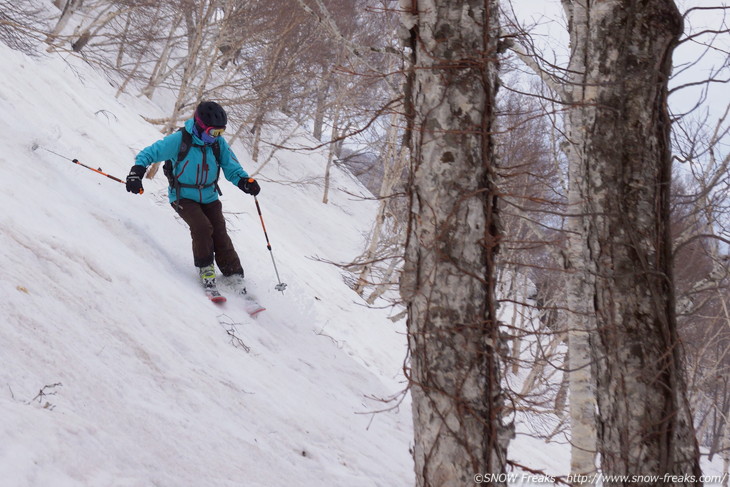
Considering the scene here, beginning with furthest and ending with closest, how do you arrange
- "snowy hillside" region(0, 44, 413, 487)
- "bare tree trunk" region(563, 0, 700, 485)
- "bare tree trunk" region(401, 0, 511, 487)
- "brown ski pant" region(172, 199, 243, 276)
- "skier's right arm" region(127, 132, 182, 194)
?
"brown ski pant" region(172, 199, 243, 276) < "skier's right arm" region(127, 132, 182, 194) < "bare tree trunk" region(563, 0, 700, 485) < "snowy hillside" region(0, 44, 413, 487) < "bare tree trunk" region(401, 0, 511, 487)

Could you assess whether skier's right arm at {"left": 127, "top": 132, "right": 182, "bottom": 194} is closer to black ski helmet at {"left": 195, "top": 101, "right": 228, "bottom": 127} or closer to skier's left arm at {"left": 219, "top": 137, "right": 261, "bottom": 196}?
black ski helmet at {"left": 195, "top": 101, "right": 228, "bottom": 127}

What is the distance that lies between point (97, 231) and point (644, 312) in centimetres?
482

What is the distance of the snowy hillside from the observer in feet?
10.2

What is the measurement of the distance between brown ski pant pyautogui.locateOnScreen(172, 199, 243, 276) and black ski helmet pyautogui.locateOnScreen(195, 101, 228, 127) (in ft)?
2.58

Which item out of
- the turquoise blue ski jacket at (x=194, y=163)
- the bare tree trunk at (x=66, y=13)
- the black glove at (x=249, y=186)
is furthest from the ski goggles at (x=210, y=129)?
the bare tree trunk at (x=66, y=13)

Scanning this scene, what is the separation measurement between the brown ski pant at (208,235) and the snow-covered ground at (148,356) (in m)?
0.33

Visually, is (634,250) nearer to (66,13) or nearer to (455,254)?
(455,254)

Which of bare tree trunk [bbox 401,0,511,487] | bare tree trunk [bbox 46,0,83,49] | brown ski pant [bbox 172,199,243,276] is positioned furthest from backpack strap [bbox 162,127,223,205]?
bare tree trunk [bbox 46,0,83,49]

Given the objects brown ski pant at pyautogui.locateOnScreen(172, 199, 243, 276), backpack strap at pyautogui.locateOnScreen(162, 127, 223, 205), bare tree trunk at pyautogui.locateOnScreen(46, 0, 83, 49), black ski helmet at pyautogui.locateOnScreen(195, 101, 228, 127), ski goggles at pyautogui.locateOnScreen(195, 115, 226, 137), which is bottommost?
brown ski pant at pyautogui.locateOnScreen(172, 199, 243, 276)

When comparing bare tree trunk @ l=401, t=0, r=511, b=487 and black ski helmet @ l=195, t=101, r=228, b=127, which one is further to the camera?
black ski helmet @ l=195, t=101, r=228, b=127

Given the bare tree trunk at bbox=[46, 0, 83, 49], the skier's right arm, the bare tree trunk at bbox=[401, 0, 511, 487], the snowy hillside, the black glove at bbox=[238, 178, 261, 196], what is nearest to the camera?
the bare tree trunk at bbox=[401, 0, 511, 487]

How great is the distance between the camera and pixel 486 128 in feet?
9.21

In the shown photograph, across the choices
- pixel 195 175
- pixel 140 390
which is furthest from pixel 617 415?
pixel 195 175

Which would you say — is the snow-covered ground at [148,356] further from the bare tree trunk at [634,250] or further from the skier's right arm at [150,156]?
the bare tree trunk at [634,250]
